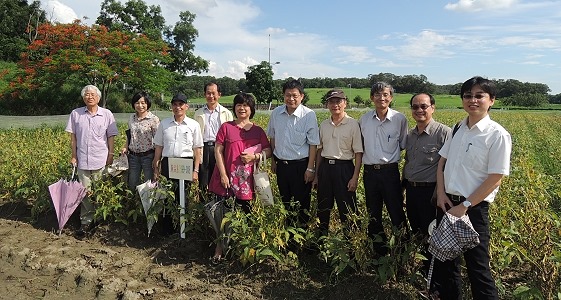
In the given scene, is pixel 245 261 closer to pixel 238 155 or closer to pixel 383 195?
pixel 238 155

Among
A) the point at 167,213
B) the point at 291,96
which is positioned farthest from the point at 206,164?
the point at 291,96

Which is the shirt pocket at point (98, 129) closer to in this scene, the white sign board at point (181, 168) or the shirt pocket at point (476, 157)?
the white sign board at point (181, 168)

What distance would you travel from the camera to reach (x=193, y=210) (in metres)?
4.31

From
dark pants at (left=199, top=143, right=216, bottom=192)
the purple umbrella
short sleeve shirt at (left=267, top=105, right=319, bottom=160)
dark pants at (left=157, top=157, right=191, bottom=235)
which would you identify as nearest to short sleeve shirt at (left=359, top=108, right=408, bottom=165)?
short sleeve shirt at (left=267, top=105, right=319, bottom=160)

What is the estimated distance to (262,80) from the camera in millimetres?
38469

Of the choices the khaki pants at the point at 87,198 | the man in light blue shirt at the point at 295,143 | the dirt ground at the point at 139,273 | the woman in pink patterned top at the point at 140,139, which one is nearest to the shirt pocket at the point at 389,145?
the man in light blue shirt at the point at 295,143

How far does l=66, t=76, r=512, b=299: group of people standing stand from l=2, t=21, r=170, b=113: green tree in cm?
1846

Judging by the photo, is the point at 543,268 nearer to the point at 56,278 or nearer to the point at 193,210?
the point at 193,210

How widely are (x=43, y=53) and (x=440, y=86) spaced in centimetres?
6820

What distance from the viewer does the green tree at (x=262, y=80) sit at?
3819cm

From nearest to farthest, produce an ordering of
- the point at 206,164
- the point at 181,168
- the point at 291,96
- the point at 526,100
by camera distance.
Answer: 1. the point at 291,96
2. the point at 181,168
3. the point at 206,164
4. the point at 526,100

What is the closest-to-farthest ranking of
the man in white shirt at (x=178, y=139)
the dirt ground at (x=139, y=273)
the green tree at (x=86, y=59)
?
the dirt ground at (x=139, y=273)
the man in white shirt at (x=178, y=139)
the green tree at (x=86, y=59)

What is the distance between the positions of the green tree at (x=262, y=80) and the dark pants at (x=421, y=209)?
3567 cm

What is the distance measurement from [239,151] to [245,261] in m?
1.01
